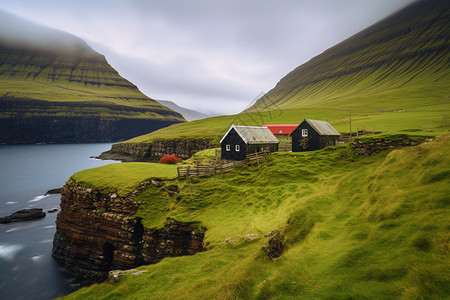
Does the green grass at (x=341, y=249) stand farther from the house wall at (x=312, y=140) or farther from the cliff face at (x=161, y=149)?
the cliff face at (x=161, y=149)

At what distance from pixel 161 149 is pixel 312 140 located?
83258mm

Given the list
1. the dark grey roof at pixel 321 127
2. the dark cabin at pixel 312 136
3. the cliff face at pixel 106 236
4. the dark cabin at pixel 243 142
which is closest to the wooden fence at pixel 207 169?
the dark cabin at pixel 243 142

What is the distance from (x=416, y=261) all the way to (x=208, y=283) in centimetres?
989

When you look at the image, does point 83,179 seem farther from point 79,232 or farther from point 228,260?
point 228,260

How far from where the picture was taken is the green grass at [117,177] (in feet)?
108

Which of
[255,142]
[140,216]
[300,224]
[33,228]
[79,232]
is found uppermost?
[255,142]

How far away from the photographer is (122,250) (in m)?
29.8

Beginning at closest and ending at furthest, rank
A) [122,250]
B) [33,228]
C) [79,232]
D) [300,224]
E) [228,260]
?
[300,224], [228,260], [122,250], [79,232], [33,228]

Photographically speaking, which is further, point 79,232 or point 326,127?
point 326,127

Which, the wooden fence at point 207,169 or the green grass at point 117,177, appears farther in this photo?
the wooden fence at point 207,169

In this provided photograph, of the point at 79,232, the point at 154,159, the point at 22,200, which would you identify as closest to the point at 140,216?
the point at 79,232

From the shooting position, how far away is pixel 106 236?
103 feet

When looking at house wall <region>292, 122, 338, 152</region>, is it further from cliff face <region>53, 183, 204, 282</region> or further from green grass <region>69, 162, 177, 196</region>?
cliff face <region>53, 183, 204, 282</region>

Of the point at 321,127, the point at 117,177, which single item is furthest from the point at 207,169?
the point at 321,127
